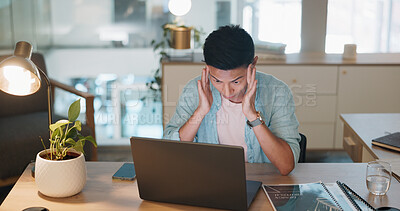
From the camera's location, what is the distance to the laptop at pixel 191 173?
1.48 metres

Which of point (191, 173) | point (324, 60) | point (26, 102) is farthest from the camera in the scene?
point (324, 60)

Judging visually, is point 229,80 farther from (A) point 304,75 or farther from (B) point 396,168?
(A) point 304,75

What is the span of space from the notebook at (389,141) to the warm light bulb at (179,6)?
2.01 metres

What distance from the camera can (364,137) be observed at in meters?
2.39

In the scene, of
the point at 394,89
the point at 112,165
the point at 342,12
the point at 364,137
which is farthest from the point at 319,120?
the point at 112,165

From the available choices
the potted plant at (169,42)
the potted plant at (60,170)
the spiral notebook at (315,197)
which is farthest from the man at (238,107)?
the potted plant at (169,42)

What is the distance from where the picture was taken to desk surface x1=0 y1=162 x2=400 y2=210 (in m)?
1.59

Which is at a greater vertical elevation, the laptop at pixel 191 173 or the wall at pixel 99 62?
the wall at pixel 99 62

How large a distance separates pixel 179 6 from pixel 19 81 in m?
2.28

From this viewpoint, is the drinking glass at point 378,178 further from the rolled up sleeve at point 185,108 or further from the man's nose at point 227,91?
the rolled up sleeve at point 185,108

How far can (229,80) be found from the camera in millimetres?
1991

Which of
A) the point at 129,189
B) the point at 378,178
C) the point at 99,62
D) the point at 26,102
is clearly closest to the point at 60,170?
the point at 129,189

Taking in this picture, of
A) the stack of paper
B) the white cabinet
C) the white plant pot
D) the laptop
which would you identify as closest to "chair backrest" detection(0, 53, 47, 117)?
the white cabinet

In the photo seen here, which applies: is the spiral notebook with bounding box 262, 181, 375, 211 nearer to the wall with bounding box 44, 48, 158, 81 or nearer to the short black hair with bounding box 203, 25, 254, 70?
the short black hair with bounding box 203, 25, 254, 70
